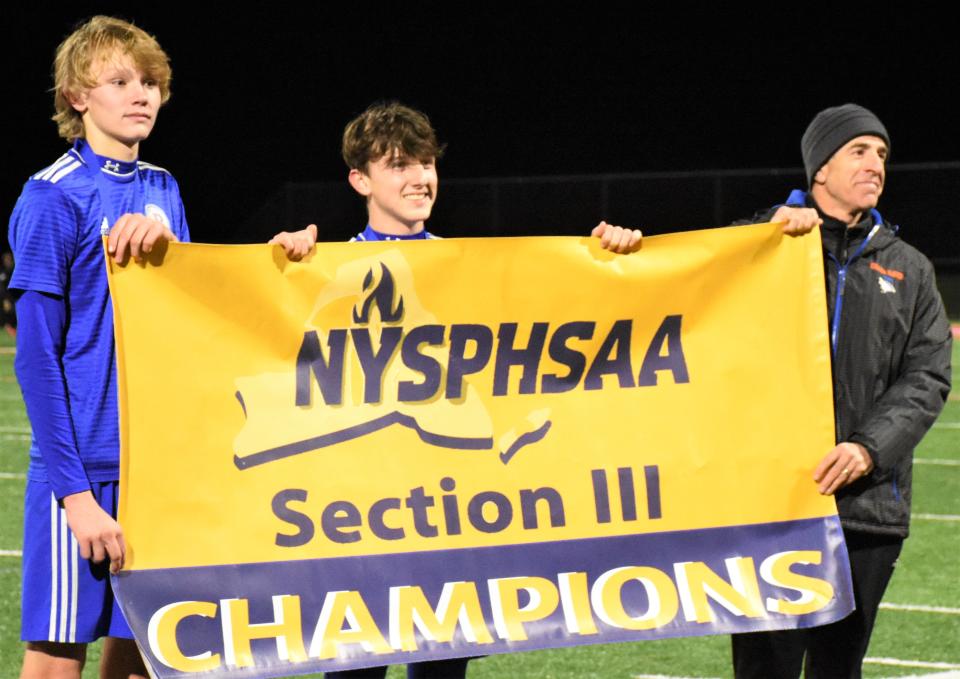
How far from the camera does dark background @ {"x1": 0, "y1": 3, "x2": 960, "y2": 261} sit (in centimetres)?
3156

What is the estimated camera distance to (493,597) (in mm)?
3594

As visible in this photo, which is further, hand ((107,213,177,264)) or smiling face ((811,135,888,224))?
smiling face ((811,135,888,224))

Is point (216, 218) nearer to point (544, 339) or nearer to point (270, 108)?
point (270, 108)

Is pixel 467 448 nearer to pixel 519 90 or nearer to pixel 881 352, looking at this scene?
pixel 881 352

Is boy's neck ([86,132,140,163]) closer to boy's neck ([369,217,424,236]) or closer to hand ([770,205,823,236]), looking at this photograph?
boy's neck ([369,217,424,236])

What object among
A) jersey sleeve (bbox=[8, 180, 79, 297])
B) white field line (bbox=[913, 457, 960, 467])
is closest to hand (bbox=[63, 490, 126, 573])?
jersey sleeve (bbox=[8, 180, 79, 297])

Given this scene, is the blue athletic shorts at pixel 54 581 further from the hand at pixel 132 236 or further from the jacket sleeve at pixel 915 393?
the jacket sleeve at pixel 915 393

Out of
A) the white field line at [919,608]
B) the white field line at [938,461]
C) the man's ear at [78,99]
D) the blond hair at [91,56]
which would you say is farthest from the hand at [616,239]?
the white field line at [938,461]

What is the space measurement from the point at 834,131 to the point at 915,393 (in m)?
0.68

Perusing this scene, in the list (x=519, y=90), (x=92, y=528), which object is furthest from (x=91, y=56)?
(x=519, y=90)

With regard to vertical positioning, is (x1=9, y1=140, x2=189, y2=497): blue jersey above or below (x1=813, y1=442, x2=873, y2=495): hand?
above

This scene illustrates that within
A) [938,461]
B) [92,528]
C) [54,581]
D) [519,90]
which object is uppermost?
[519,90]

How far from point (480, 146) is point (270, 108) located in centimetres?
451

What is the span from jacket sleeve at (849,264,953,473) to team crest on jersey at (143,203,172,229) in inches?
66.9
